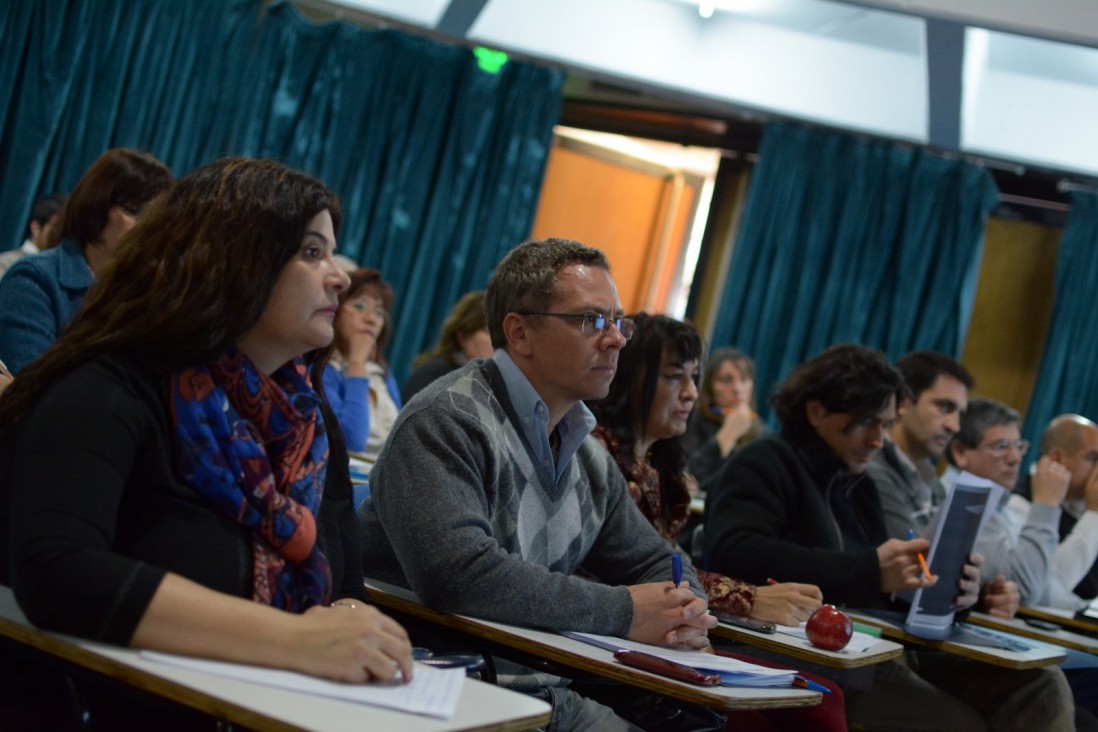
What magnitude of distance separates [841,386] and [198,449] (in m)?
2.21

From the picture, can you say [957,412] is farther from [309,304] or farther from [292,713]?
[292,713]

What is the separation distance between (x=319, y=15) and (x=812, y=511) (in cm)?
→ 429

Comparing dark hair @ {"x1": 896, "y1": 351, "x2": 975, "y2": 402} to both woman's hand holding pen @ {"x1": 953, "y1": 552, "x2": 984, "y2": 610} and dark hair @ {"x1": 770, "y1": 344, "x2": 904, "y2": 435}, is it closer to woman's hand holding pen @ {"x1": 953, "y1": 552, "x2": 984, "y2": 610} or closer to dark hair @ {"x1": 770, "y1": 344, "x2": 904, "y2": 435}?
dark hair @ {"x1": 770, "y1": 344, "x2": 904, "y2": 435}

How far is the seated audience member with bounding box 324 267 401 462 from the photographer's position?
4.26 metres

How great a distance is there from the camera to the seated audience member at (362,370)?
4.26m

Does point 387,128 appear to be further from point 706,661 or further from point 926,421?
point 706,661

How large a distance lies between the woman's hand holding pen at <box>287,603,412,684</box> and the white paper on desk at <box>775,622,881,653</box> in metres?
1.25

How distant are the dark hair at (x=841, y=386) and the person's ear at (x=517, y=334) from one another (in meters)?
1.30

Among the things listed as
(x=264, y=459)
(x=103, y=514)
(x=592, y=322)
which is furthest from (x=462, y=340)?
(x=103, y=514)

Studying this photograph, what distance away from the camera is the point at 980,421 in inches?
169

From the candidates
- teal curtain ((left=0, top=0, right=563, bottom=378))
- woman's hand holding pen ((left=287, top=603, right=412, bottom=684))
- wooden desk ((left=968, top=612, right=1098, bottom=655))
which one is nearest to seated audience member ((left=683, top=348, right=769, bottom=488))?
teal curtain ((left=0, top=0, right=563, bottom=378))

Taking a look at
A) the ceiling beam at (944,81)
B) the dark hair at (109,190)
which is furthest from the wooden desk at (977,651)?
the ceiling beam at (944,81)

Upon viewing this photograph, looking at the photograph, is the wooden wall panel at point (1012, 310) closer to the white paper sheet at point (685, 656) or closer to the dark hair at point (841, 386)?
the dark hair at point (841, 386)

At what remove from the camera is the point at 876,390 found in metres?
3.29
